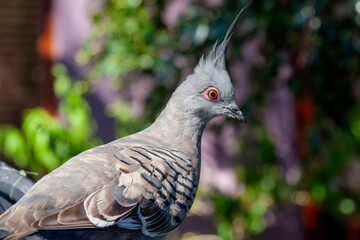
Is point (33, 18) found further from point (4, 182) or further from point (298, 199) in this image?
point (4, 182)

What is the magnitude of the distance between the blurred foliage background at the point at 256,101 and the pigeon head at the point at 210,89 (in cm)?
66

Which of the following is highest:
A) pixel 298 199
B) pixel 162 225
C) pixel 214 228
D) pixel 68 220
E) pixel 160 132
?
pixel 160 132

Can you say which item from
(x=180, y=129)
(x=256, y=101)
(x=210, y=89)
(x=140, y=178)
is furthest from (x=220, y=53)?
(x=256, y=101)

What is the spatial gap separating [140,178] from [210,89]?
0.54 meters

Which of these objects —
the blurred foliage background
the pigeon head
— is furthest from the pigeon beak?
the blurred foliage background

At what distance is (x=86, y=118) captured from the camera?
4230 millimetres

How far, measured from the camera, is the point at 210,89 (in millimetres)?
2240

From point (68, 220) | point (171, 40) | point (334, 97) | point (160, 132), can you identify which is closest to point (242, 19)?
point (171, 40)

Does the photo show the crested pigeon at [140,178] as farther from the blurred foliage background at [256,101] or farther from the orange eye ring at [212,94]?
the blurred foliage background at [256,101]

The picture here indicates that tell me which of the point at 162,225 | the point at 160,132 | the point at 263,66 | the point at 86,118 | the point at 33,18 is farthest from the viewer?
the point at 33,18

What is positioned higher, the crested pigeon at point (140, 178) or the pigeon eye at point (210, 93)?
the pigeon eye at point (210, 93)

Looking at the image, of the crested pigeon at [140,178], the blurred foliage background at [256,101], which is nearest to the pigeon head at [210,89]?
the crested pigeon at [140,178]

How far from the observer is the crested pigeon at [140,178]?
1671 mm

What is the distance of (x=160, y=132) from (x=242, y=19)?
120 centimetres
